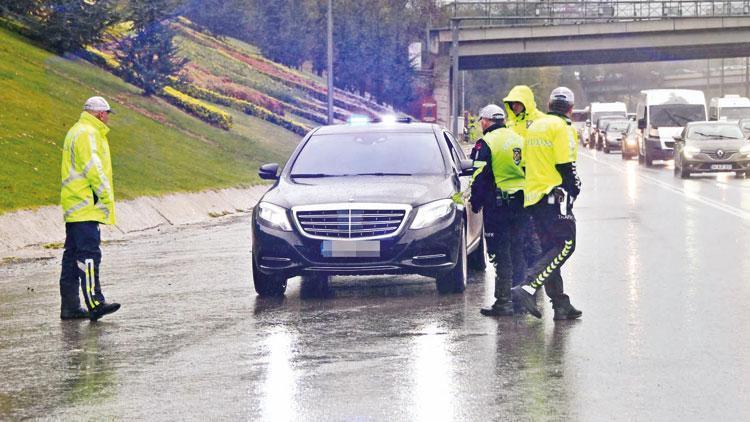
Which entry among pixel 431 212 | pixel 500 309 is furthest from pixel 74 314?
pixel 500 309

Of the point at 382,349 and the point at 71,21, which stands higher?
the point at 71,21

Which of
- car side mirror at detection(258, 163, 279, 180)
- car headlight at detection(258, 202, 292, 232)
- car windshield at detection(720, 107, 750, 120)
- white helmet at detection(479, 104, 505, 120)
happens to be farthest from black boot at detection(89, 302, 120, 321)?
car windshield at detection(720, 107, 750, 120)

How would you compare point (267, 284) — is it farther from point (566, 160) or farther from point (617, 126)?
point (617, 126)

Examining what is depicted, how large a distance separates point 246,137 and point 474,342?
1457 inches

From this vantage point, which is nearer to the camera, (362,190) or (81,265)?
(81,265)

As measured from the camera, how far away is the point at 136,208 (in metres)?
24.6

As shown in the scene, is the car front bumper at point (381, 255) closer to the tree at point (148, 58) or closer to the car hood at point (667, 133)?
the tree at point (148, 58)

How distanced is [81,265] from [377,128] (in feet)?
13.3

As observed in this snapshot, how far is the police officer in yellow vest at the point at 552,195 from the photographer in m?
11.1

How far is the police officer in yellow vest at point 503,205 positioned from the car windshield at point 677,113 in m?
41.5

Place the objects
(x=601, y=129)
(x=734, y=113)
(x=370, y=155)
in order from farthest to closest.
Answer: (x=601, y=129) < (x=734, y=113) < (x=370, y=155)

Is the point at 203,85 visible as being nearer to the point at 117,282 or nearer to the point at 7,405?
the point at 117,282

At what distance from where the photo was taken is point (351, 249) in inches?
493

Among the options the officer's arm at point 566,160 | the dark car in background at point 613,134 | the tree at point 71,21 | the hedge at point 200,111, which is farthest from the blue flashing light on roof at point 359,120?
the dark car in background at point 613,134
